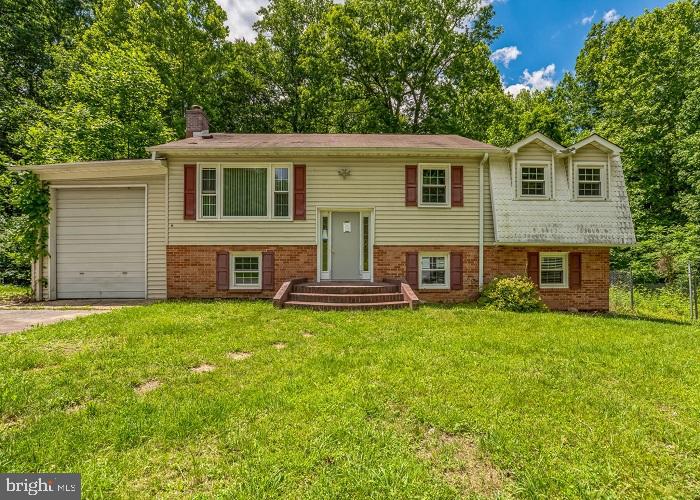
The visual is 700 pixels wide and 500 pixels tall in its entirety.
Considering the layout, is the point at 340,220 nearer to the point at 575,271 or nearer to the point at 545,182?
the point at 545,182

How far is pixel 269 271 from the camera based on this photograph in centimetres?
1004

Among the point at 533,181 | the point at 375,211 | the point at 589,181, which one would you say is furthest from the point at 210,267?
the point at 589,181

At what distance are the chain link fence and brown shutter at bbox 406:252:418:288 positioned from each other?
6.65 m

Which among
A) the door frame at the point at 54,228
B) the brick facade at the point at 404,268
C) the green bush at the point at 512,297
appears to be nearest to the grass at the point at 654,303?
the brick facade at the point at 404,268

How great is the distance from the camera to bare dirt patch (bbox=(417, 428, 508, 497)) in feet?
7.97

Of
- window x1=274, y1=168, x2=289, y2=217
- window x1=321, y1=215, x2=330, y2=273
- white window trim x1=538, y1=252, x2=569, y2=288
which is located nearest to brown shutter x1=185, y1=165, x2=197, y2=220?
window x1=274, y1=168, x2=289, y2=217

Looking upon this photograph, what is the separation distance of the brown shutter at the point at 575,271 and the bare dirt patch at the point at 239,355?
10024 millimetres

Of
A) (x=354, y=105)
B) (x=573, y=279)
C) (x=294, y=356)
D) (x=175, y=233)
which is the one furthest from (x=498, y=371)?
(x=354, y=105)

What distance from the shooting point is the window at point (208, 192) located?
33.1 ft

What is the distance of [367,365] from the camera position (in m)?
4.50

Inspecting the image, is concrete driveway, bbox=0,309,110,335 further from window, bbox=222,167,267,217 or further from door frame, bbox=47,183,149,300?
window, bbox=222,167,267,217

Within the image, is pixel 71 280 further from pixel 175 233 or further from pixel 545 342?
pixel 545 342

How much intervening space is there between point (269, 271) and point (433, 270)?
510cm

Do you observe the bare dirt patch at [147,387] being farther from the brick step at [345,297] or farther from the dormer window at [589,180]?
the dormer window at [589,180]
